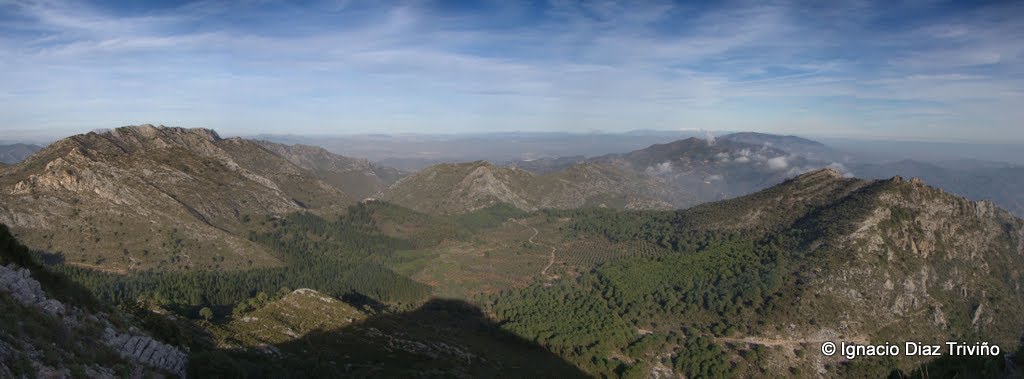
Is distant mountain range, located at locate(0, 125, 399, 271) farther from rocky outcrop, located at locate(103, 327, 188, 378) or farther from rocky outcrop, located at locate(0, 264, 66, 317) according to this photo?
rocky outcrop, located at locate(103, 327, 188, 378)

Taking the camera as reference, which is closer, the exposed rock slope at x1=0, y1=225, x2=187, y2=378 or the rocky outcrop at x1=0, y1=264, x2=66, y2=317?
the exposed rock slope at x1=0, y1=225, x2=187, y2=378

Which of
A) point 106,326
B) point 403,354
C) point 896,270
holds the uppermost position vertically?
point 106,326

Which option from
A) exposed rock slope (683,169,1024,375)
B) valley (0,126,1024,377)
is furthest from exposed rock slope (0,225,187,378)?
exposed rock slope (683,169,1024,375)

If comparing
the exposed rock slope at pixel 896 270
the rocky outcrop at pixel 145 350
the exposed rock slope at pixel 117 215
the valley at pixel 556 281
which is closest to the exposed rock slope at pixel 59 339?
the rocky outcrop at pixel 145 350

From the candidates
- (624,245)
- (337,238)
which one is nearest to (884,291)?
(624,245)

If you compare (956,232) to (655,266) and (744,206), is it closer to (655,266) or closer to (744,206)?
(744,206)

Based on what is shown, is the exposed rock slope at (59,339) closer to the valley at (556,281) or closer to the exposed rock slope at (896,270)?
the valley at (556,281)

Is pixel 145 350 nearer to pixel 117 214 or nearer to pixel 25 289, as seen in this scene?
pixel 25 289

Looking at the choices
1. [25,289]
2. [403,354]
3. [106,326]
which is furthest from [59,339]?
[403,354]
